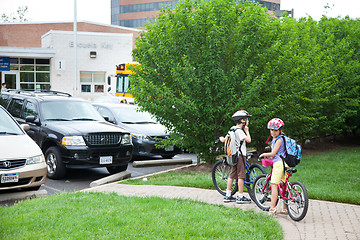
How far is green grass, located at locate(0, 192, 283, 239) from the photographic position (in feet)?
17.8

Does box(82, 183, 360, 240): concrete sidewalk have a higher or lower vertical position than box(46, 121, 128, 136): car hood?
lower

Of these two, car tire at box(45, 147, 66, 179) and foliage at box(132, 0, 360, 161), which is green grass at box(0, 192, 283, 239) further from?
foliage at box(132, 0, 360, 161)

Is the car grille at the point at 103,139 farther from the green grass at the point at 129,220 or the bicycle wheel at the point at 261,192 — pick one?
the bicycle wheel at the point at 261,192

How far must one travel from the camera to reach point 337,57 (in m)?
18.6

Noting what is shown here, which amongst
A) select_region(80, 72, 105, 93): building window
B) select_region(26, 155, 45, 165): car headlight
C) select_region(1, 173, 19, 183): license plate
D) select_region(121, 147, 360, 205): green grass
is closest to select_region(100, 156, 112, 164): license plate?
select_region(121, 147, 360, 205): green grass

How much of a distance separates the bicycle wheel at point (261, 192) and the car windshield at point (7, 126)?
491 centimetres

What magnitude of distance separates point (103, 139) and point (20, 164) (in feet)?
8.97

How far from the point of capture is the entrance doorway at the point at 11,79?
39.8m

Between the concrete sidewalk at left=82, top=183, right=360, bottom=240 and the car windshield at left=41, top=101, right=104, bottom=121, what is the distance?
2835mm

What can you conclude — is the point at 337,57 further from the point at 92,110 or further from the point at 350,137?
the point at 92,110

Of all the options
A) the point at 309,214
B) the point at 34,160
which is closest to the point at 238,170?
the point at 309,214

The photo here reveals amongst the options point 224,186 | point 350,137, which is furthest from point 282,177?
point 350,137

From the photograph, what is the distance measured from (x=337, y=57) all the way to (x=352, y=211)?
1259 cm

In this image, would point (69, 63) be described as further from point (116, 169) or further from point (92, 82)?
point (116, 169)
